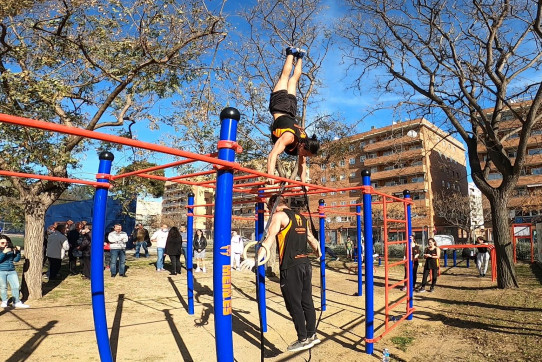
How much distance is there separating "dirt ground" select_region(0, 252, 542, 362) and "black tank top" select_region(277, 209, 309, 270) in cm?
96

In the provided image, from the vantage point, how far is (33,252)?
7562 millimetres

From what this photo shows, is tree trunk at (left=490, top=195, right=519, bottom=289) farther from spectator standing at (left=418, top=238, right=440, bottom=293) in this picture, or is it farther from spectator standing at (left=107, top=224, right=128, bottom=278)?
spectator standing at (left=107, top=224, right=128, bottom=278)

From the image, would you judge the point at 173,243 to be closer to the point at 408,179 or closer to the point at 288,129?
the point at 288,129

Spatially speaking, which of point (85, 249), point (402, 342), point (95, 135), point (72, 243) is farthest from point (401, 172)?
point (95, 135)

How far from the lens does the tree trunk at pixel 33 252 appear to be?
7500mm

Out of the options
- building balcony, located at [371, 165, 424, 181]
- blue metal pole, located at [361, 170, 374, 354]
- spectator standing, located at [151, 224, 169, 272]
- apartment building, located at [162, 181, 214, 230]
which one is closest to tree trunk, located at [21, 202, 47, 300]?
apartment building, located at [162, 181, 214, 230]

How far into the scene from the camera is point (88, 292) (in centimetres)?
836

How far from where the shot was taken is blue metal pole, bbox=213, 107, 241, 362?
2.33 metres

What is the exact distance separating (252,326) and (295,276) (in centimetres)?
295

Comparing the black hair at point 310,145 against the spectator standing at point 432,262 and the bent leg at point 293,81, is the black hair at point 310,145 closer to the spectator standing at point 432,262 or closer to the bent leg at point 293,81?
the bent leg at point 293,81

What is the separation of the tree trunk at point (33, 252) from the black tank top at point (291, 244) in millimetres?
6148

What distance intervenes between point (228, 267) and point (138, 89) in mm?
7370

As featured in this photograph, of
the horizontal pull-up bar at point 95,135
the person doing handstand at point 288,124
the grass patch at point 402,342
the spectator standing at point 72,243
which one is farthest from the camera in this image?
the spectator standing at point 72,243

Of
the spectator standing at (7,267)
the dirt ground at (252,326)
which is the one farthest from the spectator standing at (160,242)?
the spectator standing at (7,267)
